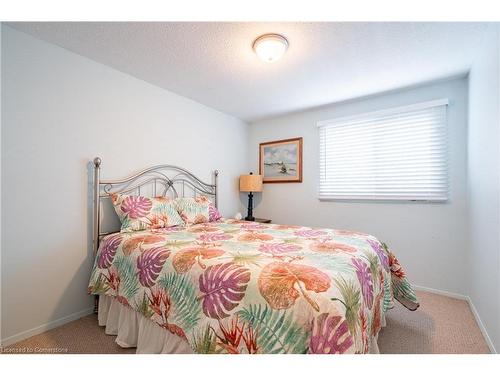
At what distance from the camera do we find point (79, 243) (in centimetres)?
205

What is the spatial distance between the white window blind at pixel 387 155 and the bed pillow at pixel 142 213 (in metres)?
2.11

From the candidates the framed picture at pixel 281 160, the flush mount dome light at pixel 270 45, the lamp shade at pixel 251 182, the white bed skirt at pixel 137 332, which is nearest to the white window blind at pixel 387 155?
the framed picture at pixel 281 160

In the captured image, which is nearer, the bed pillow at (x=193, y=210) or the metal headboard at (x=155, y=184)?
the metal headboard at (x=155, y=184)

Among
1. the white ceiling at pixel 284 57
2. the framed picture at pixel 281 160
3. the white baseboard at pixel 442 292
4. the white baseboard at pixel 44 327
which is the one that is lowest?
the white baseboard at pixel 442 292

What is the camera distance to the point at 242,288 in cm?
110

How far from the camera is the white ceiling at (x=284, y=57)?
1.70 metres

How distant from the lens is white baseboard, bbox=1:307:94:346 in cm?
168

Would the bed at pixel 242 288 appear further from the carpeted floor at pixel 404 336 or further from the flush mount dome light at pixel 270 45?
the flush mount dome light at pixel 270 45

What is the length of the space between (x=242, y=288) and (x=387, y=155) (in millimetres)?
2574

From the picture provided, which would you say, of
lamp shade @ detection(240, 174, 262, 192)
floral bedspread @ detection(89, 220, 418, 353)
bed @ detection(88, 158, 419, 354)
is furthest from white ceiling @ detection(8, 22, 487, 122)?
floral bedspread @ detection(89, 220, 418, 353)

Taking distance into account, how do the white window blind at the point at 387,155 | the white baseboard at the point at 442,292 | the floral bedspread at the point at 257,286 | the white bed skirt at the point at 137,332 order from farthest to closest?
1. the white window blind at the point at 387,155
2. the white baseboard at the point at 442,292
3. the white bed skirt at the point at 137,332
4. the floral bedspread at the point at 257,286

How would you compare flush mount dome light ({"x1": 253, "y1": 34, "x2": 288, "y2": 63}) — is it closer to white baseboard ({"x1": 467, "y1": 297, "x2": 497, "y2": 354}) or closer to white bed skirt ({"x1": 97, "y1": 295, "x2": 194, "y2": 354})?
white bed skirt ({"x1": 97, "y1": 295, "x2": 194, "y2": 354})

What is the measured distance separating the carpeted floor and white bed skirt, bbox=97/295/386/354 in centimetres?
6

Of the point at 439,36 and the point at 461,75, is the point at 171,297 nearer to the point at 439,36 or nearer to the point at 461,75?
the point at 439,36
